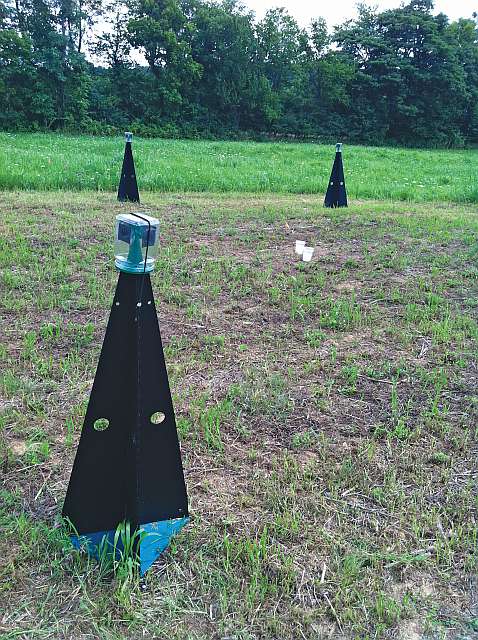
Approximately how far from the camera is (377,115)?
117ft

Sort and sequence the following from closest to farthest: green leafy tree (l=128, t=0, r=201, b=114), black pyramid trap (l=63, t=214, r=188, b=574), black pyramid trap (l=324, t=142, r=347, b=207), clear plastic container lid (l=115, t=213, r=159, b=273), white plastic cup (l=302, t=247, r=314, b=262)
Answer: clear plastic container lid (l=115, t=213, r=159, b=273), black pyramid trap (l=63, t=214, r=188, b=574), white plastic cup (l=302, t=247, r=314, b=262), black pyramid trap (l=324, t=142, r=347, b=207), green leafy tree (l=128, t=0, r=201, b=114)

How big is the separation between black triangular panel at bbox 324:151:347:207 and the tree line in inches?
939

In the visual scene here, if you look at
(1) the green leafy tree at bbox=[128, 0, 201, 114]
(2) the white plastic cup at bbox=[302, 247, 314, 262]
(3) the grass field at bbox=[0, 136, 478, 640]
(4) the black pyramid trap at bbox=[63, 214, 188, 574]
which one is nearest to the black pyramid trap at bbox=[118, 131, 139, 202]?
(3) the grass field at bbox=[0, 136, 478, 640]

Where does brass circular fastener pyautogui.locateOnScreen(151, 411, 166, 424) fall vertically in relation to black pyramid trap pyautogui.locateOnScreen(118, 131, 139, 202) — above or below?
below

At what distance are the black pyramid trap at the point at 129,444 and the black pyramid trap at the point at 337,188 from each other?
646 cm

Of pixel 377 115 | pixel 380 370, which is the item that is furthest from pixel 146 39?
pixel 380 370

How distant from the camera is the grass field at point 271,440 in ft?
5.65

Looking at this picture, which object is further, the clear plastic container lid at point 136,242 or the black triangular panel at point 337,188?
the black triangular panel at point 337,188

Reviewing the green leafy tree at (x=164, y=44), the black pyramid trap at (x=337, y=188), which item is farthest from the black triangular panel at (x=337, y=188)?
the green leafy tree at (x=164, y=44)

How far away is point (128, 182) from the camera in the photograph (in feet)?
24.6

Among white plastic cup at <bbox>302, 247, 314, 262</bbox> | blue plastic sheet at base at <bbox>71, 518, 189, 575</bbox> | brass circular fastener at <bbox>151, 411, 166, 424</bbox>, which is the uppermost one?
brass circular fastener at <bbox>151, 411, 166, 424</bbox>

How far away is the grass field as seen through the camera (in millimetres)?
1723

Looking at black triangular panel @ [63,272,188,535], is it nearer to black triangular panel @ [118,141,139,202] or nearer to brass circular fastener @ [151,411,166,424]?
brass circular fastener @ [151,411,166,424]

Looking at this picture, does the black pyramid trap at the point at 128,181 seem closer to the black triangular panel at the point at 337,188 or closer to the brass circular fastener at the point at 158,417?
the black triangular panel at the point at 337,188
